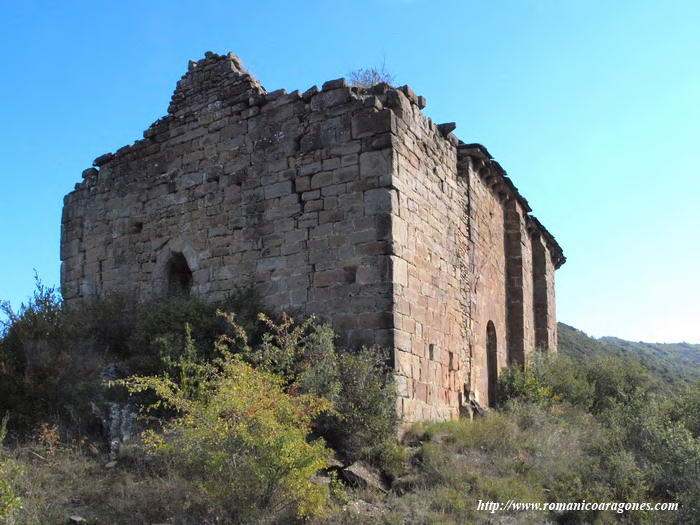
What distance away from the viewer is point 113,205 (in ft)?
38.9

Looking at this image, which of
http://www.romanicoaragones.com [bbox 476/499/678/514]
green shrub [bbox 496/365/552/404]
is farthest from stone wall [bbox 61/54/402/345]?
green shrub [bbox 496/365/552/404]

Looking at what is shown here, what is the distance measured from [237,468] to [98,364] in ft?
12.2

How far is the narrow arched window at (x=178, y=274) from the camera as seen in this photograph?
10793mm

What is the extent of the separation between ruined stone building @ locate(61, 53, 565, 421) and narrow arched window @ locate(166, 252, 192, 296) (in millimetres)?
25

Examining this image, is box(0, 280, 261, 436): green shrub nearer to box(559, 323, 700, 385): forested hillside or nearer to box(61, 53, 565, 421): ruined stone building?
box(61, 53, 565, 421): ruined stone building

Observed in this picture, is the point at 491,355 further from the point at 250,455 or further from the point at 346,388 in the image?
the point at 250,455

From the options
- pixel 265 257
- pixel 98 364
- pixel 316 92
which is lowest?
pixel 98 364

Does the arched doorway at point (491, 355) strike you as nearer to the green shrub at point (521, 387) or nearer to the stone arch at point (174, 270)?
the green shrub at point (521, 387)

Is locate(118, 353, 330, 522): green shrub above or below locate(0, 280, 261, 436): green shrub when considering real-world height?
below

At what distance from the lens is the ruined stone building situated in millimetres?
8586

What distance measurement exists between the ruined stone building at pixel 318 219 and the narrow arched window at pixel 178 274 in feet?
0.08

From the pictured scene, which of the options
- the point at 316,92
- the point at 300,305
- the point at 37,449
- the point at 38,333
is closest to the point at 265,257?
the point at 300,305

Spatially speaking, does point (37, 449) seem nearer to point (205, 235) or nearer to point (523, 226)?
point (205, 235)

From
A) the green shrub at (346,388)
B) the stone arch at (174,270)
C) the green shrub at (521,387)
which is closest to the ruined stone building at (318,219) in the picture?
the stone arch at (174,270)
